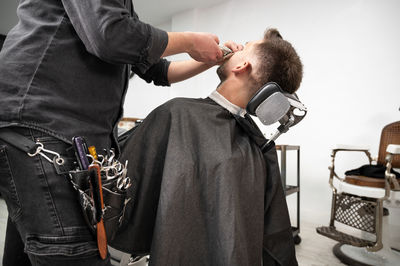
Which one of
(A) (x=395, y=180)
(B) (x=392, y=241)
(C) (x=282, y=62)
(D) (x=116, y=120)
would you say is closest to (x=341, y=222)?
(A) (x=395, y=180)

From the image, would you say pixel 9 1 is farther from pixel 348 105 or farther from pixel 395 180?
pixel 395 180

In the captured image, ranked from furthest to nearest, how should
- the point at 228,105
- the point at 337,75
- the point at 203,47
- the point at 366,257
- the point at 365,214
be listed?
the point at 337,75 < the point at 366,257 < the point at 365,214 < the point at 228,105 < the point at 203,47

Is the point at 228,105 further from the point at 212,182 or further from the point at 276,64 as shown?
the point at 212,182

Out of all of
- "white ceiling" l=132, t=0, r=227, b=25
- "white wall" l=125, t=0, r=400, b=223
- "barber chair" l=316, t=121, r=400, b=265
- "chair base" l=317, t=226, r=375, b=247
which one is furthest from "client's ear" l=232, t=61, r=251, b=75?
"white ceiling" l=132, t=0, r=227, b=25

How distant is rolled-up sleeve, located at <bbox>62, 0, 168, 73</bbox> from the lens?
23.8 inches

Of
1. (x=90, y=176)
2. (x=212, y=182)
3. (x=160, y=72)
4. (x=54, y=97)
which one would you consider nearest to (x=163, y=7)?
(x=160, y=72)

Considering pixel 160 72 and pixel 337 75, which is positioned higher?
pixel 337 75

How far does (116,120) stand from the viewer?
2.68 ft

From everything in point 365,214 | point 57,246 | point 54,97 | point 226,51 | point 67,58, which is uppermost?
point 226,51

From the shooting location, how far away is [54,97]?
2.11ft

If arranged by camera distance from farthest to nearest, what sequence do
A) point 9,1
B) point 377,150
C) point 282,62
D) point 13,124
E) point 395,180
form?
point 9,1 → point 377,150 → point 395,180 → point 282,62 → point 13,124

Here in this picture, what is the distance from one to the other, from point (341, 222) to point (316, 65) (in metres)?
1.99

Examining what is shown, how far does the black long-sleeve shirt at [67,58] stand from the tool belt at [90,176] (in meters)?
0.04

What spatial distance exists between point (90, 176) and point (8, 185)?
213 millimetres
